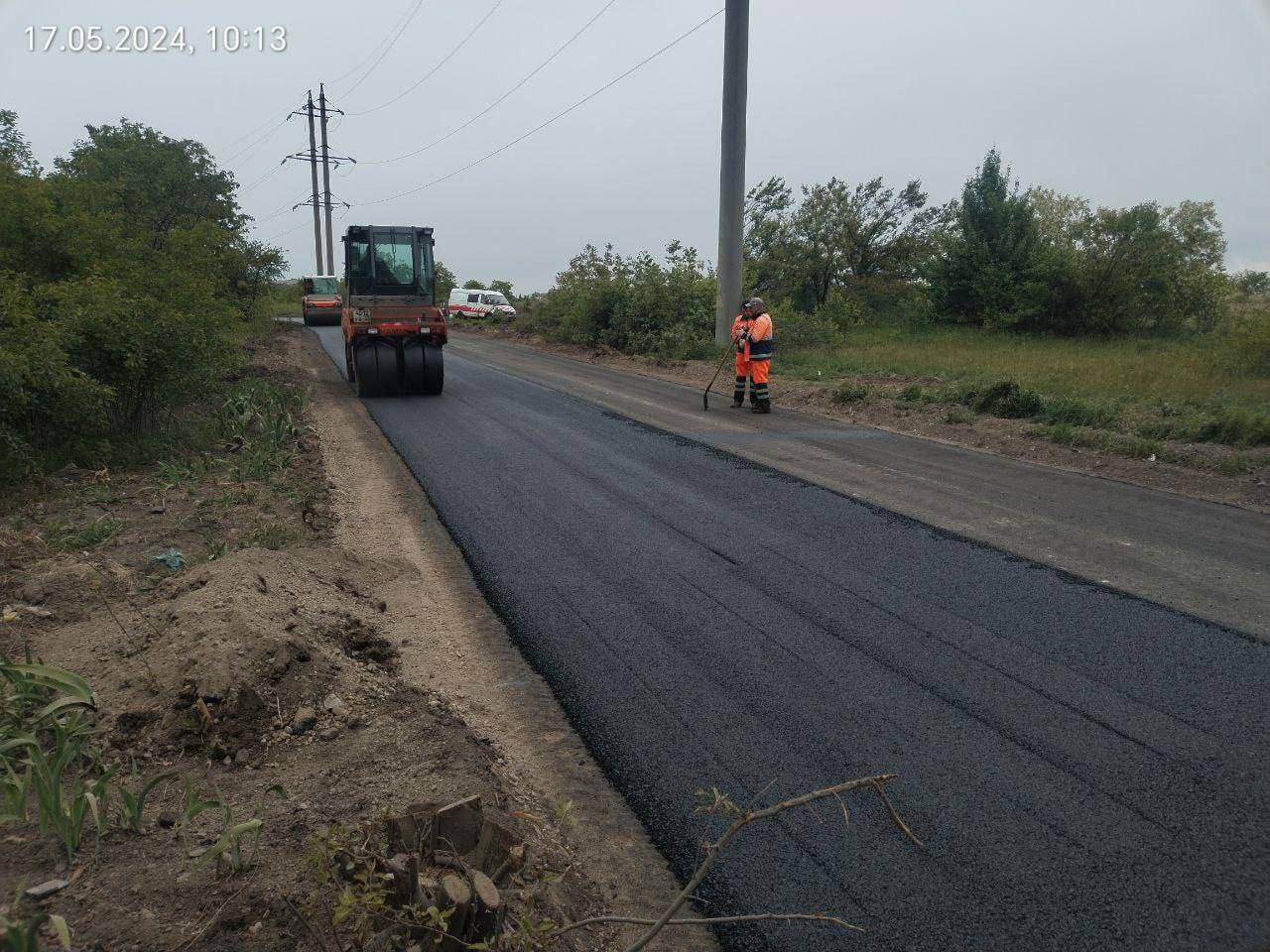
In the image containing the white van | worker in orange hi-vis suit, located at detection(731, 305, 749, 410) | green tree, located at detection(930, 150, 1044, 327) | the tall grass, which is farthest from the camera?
the white van

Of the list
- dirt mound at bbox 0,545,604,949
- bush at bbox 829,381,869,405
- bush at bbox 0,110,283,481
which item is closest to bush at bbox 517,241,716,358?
bush at bbox 829,381,869,405

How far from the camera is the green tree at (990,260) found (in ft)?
93.2

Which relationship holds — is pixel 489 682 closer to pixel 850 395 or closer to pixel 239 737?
pixel 239 737

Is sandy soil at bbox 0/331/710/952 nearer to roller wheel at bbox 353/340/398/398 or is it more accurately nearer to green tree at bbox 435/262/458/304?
roller wheel at bbox 353/340/398/398

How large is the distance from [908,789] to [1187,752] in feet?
4.06

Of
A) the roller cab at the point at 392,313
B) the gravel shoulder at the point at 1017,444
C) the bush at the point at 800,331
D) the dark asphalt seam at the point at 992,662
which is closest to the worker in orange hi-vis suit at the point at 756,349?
the gravel shoulder at the point at 1017,444

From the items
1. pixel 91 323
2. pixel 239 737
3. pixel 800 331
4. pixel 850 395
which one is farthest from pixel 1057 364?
pixel 239 737

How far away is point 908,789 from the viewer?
3.45m

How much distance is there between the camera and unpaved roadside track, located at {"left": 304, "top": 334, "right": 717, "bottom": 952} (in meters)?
3.12

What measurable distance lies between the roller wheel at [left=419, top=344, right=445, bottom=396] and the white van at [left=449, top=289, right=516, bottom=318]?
2677 centimetres

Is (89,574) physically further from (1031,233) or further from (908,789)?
(1031,233)

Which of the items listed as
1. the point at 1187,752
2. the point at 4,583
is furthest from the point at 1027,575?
the point at 4,583

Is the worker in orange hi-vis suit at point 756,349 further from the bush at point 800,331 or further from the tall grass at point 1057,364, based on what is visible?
the bush at point 800,331

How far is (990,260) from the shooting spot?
96.2 ft
